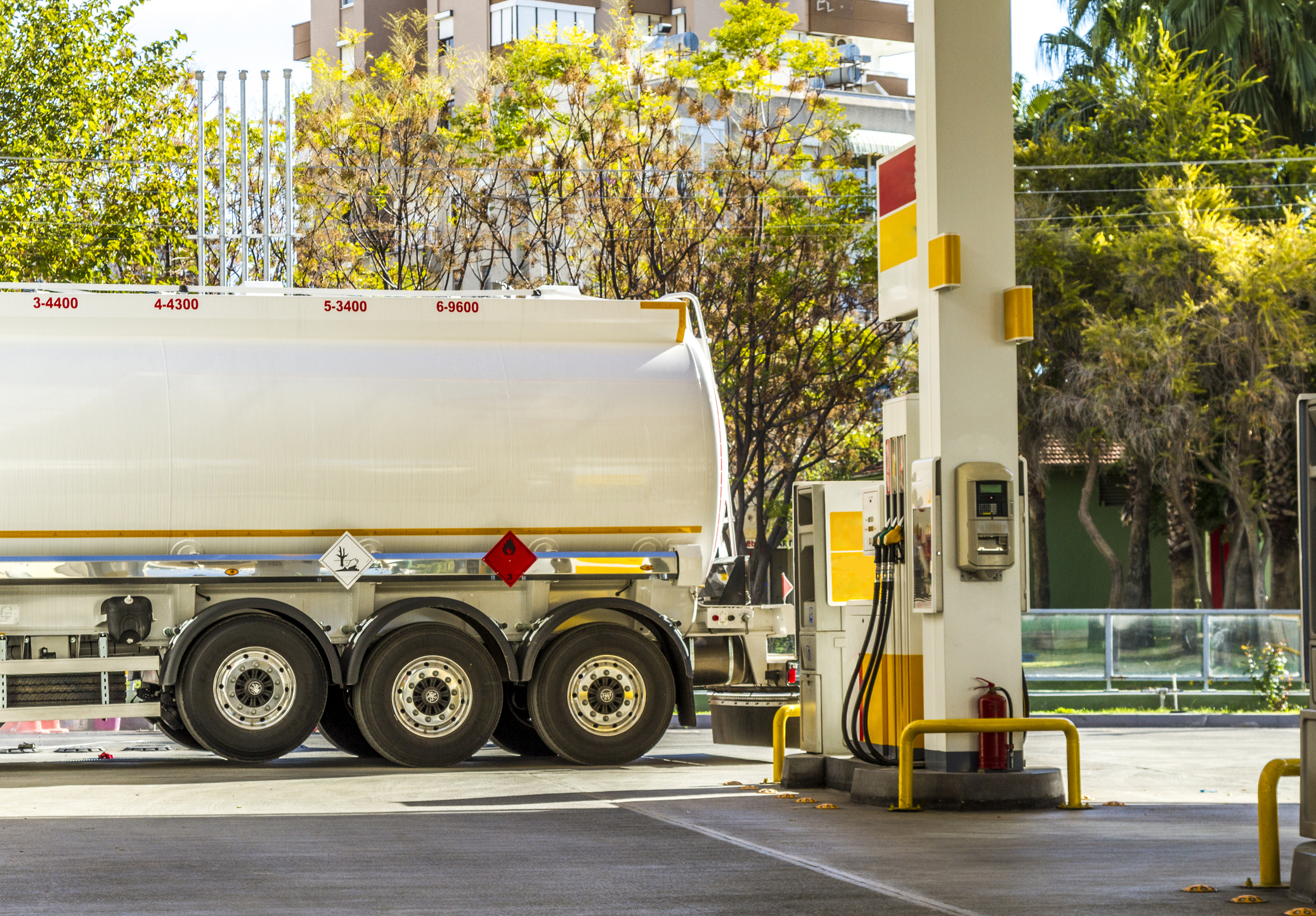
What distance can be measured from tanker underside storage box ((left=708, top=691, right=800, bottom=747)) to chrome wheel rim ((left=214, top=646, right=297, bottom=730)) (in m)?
3.68

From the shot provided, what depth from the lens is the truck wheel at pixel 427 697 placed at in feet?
47.5

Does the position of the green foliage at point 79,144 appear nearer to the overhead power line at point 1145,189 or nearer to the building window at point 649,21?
the overhead power line at point 1145,189

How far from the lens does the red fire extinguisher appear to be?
1135 centimetres

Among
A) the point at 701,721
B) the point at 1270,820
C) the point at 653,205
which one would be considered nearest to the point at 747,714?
the point at 701,721

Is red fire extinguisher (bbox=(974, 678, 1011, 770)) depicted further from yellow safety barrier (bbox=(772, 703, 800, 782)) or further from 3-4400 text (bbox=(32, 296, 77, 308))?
3-4400 text (bbox=(32, 296, 77, 308))

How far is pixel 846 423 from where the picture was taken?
35094mm

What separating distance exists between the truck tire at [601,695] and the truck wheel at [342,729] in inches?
68.6

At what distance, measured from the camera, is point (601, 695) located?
48.6ft

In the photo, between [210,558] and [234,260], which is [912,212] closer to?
[210,558]

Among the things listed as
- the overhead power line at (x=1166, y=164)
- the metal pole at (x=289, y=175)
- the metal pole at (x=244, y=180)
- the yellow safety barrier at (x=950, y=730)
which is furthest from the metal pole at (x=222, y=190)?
the overhead power line at (x=1166, y=164)

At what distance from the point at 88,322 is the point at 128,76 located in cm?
1428

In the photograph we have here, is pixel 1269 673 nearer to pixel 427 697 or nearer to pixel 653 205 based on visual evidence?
pixel 653 205

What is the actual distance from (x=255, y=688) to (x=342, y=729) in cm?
142

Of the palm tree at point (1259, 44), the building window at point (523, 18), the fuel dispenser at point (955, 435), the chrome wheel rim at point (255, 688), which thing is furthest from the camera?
the building window at point (523, 18)
